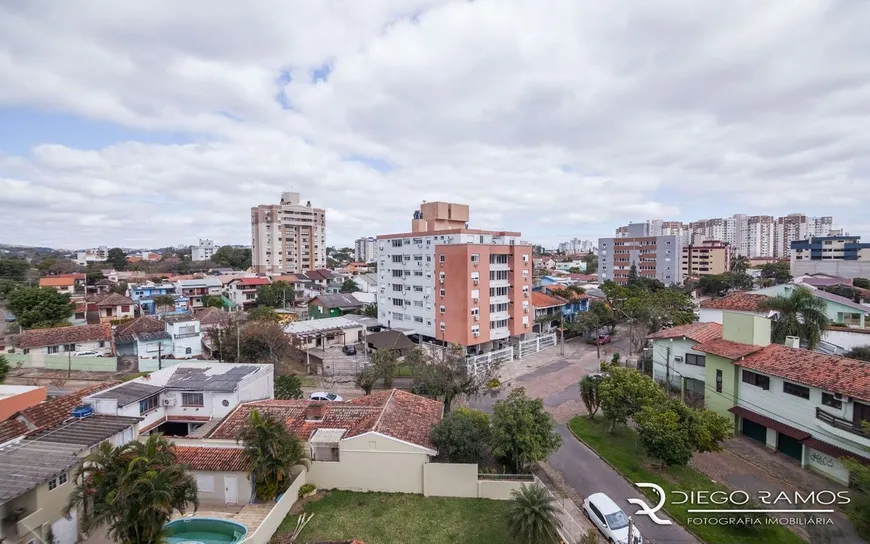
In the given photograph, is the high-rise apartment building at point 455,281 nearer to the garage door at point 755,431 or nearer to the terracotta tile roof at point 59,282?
the garage door at point 755,431

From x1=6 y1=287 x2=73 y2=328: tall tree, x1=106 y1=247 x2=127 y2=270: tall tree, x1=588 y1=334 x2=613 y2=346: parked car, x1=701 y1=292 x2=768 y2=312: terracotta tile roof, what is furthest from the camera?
x1=106 y1=247 x2=127 y2=270: tall tree

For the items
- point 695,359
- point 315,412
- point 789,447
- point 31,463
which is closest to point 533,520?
point 315,412

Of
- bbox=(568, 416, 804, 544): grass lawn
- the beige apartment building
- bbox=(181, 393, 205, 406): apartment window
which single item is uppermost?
the beige apartment building

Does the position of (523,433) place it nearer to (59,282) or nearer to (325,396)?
(325,396)

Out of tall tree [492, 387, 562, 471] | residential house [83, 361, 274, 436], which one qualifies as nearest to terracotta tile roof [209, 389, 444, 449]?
residential house [83, 361, 274, 436]

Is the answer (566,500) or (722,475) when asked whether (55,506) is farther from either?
(722,475)

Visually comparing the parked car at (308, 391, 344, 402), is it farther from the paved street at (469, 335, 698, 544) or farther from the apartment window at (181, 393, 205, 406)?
the paved street at (469, 335, 698, 544)
